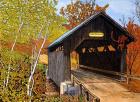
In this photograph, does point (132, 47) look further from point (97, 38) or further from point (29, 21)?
point (29, 21)

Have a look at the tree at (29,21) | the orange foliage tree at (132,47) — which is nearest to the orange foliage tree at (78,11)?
the orange foliage tree at (132,47)

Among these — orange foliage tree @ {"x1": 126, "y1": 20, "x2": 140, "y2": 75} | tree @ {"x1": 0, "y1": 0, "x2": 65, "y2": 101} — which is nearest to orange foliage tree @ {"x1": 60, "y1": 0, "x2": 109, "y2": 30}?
orange foliage tree @ {"x1": 126, "y1": 20, "x2": 140, "y2": 75}

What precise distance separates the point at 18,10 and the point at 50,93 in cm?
1052

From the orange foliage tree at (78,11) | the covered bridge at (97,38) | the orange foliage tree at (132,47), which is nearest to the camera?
the covered bridge at (97,38)

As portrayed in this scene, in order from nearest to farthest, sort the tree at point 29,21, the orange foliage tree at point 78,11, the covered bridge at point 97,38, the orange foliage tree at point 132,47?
the tree at point 29,21
the covered bridge at point 97,38
the orange foliage tree at point 132,47
the orange foliage tree at point 78,11

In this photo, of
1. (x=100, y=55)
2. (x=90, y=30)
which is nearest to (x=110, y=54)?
(x=100, y=55)

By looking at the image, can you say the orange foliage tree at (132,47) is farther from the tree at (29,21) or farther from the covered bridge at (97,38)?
the tree at (29,21)

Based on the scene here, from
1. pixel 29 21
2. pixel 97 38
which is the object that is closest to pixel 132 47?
pixel 97 38

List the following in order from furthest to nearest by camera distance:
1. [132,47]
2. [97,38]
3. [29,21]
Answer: [132,47] < [97,38] < [29,21]

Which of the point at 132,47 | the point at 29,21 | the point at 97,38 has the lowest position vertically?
the point at 132,47

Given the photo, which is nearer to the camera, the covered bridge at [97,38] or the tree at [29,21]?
the tree at [29,21]

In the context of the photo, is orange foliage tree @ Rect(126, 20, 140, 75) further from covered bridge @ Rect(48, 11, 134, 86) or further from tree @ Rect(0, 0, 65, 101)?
tree @ Rect(0, 0, 65, 101)

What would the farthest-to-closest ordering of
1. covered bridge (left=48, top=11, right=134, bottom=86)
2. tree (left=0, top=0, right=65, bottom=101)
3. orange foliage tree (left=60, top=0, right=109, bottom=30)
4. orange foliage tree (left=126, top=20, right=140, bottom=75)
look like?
orange foliage tree (left=60, top=0, right=109, bottom=30), orange foliage tree (left=126, top=20, right=140, bottom=75), covered bridge (left=48, top=11, right=134, bottom=86), tree (left=0, top=0, right=65, bottom=101)

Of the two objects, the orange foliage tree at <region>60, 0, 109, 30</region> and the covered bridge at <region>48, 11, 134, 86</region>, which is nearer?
the covered bridge at <region>48, 11, 134, 86</region>
